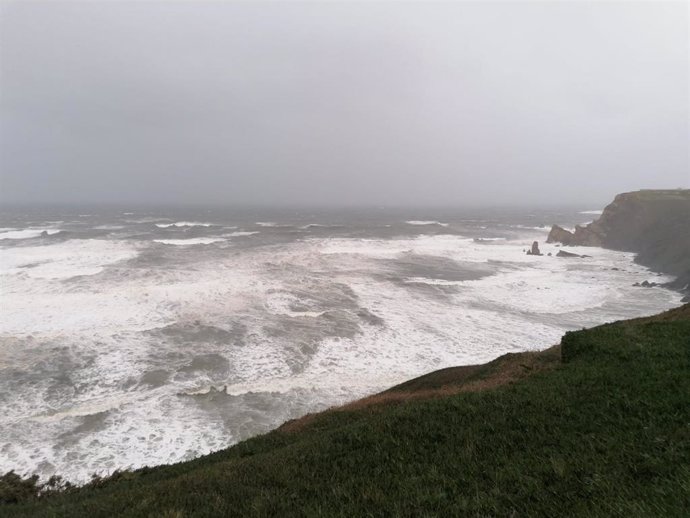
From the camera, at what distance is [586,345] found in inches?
444

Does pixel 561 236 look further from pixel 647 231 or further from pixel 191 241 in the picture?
pixel 191 241

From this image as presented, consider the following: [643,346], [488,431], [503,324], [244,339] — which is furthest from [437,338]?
[488,431]

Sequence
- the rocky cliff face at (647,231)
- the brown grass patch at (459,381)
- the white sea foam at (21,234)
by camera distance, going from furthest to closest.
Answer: the white sea foam at (21,234) → the rocky cliff face at (647,231) → the brown grass patch at (459,381)

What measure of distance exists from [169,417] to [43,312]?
19.1 meters

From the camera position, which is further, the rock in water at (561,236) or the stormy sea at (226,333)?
the rock in water at (561,236)

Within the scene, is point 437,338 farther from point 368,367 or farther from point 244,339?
point 244,339

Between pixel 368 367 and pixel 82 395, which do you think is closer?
pixel 82 395

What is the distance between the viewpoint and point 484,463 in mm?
5586

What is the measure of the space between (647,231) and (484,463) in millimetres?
75088

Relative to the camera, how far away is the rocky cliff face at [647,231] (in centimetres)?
4916

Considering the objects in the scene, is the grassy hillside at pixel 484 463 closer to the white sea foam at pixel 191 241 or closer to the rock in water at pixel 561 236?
the white sea foam at pixel 191 241

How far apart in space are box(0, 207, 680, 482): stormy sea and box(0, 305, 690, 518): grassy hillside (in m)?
5.88

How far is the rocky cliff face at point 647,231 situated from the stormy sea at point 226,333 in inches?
168

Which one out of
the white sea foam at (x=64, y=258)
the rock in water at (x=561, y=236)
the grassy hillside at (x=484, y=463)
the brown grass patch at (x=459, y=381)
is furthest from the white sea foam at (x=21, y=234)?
the rock in water at (x=561, y=236)
